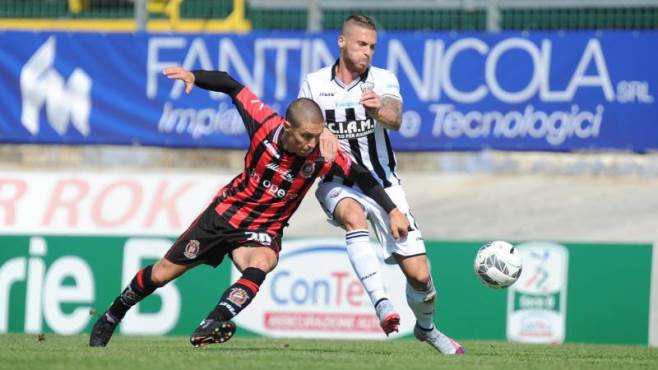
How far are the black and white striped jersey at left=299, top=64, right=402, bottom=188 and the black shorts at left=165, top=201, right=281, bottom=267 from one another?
33.2 inches

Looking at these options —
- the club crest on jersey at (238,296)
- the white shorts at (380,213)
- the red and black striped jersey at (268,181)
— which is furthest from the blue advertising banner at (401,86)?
the club crest on jersey at (238,296)

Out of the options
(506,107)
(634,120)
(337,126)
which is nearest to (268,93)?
(506,107)

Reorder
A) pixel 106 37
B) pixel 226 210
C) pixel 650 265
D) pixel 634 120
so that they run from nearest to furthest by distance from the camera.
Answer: pixel 226 210, pixel 650 265, pixel 634 120, pixel 106 37

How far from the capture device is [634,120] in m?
16.9

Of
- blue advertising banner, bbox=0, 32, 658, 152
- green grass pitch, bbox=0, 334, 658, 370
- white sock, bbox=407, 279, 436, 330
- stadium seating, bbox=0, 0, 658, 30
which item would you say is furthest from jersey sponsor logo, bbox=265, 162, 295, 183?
stadium seating, bbox=0, 0, 658, 30

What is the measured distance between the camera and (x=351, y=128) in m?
9.84

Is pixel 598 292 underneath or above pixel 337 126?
underneath

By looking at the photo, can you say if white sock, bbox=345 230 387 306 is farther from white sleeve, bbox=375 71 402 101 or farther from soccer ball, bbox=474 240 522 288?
white sleeve, bbox=375 71 402 101

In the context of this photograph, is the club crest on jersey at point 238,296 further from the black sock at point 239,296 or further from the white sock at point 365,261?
the white sock at point 365,261

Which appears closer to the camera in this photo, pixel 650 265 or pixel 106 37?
pixel 650 265

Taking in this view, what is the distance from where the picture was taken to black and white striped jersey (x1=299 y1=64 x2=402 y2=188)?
385 inches

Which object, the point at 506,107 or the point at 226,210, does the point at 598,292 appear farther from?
the point at 226,210

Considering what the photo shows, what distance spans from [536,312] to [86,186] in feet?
20.7

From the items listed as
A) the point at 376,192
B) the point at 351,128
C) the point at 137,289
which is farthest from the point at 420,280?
the point at 137,289
